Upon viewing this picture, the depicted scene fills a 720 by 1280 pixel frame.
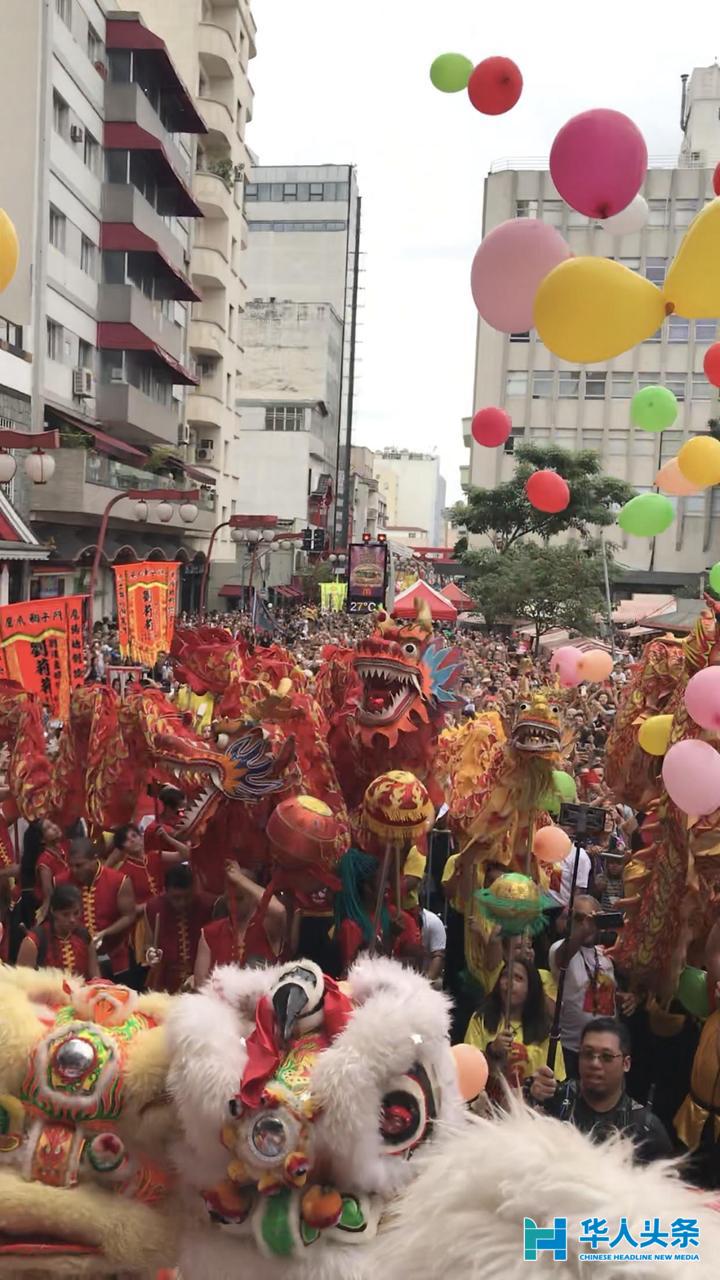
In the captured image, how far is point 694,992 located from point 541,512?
22.0m

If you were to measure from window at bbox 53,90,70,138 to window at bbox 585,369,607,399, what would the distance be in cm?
2088

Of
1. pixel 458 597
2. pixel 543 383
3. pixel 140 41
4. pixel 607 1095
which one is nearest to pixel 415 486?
pixel 543 383

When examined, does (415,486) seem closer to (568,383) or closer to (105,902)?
(568,383)

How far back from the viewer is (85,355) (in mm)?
21781

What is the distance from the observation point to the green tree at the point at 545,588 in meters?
20.3

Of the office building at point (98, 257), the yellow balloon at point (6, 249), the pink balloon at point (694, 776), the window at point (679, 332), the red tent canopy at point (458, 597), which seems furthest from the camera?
the window at point (679, 332)

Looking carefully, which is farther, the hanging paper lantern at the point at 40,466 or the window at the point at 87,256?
the window at the point at 87,256

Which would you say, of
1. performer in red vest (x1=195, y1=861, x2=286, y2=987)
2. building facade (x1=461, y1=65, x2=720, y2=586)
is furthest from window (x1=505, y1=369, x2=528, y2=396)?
performer in red vest (x1=195, y1=861, x2=286, y2=987)

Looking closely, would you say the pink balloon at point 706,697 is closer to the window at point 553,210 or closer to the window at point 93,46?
the window at point 93,46

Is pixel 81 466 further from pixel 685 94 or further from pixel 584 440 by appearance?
pixel 685 94

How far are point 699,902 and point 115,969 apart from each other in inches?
96.6

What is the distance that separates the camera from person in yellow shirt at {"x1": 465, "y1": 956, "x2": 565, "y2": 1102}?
3.41 metres

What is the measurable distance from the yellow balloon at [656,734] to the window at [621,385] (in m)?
32.9

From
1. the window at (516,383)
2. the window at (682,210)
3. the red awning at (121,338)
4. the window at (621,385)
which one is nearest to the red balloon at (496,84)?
the red awning at (121,338)
